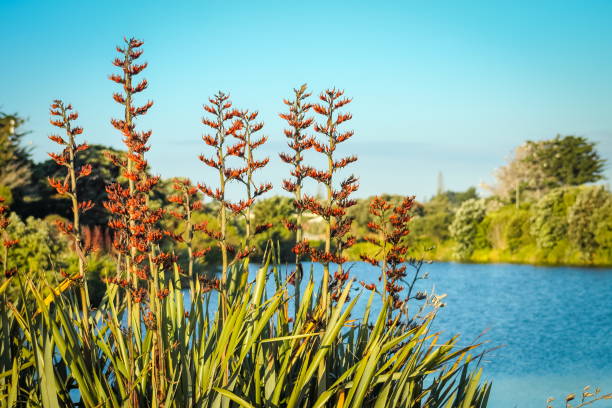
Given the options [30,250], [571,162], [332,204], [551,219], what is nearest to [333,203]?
[332,204]

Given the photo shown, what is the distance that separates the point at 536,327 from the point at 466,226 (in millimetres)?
27503

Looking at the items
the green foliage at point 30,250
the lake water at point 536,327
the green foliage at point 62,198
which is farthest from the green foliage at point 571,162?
the green foliage at point 30,250

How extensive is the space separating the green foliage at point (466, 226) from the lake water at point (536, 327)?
44.0ft

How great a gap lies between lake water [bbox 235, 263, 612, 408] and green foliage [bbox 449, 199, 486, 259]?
13.4m

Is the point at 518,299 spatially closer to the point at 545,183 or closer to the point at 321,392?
the point at 321,392

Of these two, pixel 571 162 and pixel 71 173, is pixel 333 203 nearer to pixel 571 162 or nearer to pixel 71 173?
pixel 71 173

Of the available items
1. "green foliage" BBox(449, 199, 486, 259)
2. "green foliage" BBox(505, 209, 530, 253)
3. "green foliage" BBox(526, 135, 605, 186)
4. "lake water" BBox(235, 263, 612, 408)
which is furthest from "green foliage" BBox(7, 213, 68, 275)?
"green foliage" BBox(526, 135, 605, 186)

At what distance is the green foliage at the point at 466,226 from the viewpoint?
44.0m

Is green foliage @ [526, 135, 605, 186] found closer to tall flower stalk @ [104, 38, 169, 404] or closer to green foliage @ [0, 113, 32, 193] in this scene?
green foliage @ [0, 113, 32, 193]

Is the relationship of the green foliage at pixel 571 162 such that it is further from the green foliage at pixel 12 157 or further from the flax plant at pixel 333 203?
the flax plant at pixel 333 203

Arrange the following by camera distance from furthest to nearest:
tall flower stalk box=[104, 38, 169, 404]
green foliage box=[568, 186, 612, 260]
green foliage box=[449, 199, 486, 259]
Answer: green foliage box=[449, 199, 486, 259], green foliage box=[568, 186, 612, 260], tall flower stalk box=[104, 38, 169, 404]

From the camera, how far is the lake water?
37.9 ft

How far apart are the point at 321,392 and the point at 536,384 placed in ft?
33.3

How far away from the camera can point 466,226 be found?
1729 inches
